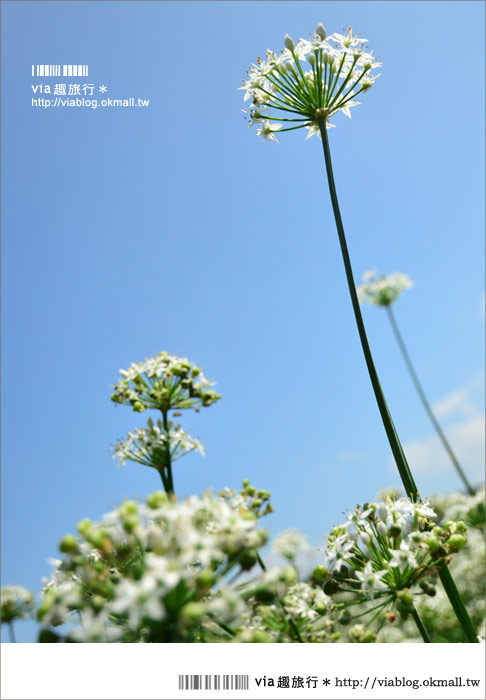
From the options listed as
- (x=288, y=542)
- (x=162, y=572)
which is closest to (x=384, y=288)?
(x=288, y=542)

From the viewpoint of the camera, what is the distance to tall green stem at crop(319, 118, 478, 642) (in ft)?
8.61

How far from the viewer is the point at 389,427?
280 cm

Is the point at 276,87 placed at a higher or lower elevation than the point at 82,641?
higher

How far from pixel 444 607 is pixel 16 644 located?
696 centimetres

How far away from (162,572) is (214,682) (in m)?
0.70

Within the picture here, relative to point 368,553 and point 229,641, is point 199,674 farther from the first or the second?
point 368,553

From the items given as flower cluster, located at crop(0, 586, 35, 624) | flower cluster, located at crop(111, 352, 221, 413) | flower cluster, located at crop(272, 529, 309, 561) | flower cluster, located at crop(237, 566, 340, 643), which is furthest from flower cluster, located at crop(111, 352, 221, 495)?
flower cluster, located at crop(272, 529, 309, 561)

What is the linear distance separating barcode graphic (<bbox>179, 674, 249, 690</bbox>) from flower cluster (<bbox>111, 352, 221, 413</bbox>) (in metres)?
2.00

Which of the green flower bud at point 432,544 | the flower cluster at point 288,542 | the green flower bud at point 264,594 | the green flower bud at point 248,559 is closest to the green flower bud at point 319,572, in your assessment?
the green flower bud at point 432,544

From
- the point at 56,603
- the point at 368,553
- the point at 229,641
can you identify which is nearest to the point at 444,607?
the point at 368,553

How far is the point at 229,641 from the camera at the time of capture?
1805 mm

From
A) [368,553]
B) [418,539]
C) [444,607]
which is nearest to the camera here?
[418,539]

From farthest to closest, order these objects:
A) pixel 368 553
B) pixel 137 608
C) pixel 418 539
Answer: pixel 368 553 < pixel 418 539 < pixel 137 608

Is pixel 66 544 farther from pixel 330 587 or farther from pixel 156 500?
pixel 330 587
